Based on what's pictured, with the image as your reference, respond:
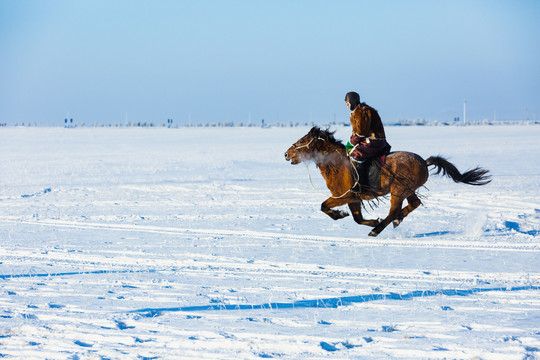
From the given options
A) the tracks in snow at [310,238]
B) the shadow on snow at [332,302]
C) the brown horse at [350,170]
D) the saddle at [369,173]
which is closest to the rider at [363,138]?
the saddle at [369,173]

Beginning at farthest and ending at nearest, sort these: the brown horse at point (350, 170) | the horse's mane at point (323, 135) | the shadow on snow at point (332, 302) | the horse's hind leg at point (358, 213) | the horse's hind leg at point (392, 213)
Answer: the horse's hind leg at point (358, 213) < the horse's mane at point (323, 135) < the horse's hind leg at point (392, 213) < the brown horse at point (350, 170) < the shadow on snow at point (332, 302)

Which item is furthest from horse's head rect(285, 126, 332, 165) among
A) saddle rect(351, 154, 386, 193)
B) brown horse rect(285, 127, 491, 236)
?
saddle rect(351, 154, 386, 193)

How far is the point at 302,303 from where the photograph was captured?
5672 mm

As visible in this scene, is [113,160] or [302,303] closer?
[302,303]

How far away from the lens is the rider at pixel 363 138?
29.1ft

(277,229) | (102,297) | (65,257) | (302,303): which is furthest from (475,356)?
(277,229)

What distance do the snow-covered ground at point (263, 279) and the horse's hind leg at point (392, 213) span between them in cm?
14

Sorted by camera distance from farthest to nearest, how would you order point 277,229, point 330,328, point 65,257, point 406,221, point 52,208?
point 52,208 → point 406,221 → point 277,229 → point 65,257 → point 330,328

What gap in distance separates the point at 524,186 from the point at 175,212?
9178 mm

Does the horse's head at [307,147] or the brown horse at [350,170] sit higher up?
the horse's head at [307,147]

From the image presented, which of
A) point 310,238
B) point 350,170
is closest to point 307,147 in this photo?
point 350,170

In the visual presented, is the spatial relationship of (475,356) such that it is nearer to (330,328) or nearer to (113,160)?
(330,328)

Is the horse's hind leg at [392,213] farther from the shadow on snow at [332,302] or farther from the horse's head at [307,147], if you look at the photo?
the shadow on snow at [332,302]

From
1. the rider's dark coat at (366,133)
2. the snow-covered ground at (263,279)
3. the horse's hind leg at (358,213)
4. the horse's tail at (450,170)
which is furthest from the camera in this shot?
the horse's hind leg at (358,213)
